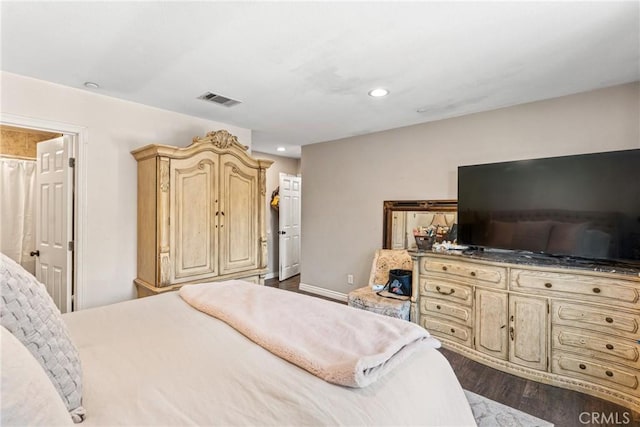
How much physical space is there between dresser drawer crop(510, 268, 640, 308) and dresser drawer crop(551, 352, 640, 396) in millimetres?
456

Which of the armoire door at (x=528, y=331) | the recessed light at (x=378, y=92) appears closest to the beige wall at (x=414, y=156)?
the recessed light at (x=378, y=92)

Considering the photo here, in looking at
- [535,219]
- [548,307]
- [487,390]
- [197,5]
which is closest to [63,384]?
[197,5]

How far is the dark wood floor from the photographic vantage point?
1978mm

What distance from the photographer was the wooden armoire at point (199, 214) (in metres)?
2.76

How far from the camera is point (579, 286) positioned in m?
2.24

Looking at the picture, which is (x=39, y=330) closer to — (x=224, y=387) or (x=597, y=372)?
(x=224, y=387)

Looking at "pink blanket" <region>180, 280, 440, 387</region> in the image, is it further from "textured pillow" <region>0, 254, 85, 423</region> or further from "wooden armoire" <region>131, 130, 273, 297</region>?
"wooden armoire" <region>131, 130, 273, 297</region>

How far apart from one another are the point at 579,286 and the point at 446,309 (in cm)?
106

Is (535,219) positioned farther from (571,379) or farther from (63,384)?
(63,384)

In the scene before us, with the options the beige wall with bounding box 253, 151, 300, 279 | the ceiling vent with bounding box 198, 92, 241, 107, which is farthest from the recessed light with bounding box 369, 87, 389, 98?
the beige wall with bounding box 253, 151, 300, 279

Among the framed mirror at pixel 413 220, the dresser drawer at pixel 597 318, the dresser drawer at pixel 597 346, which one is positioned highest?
the framed mirror at pixel 413 220

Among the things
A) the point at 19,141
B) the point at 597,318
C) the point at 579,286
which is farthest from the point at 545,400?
the point at 19,141

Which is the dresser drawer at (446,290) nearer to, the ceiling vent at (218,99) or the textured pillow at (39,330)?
the ceiling vent at (218,99)

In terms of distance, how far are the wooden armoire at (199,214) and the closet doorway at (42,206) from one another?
538 millimetres
